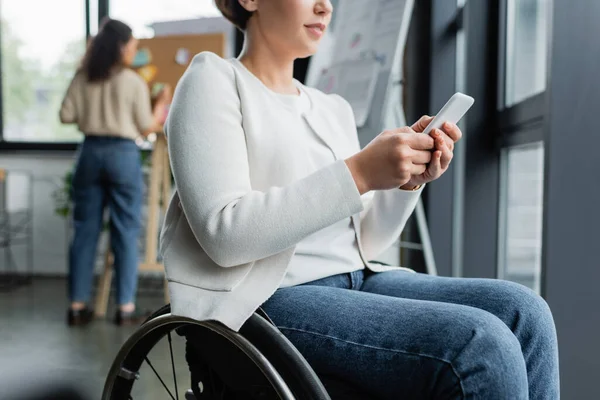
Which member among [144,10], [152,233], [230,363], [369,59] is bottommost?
[152,233]

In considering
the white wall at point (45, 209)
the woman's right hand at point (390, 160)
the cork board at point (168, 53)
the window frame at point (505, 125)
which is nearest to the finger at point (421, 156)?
the woman's right hand at point (390, 160)

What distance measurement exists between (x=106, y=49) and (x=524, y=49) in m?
1.94

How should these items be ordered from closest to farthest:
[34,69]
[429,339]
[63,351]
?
[429,339] → [63,351] → [34,69]

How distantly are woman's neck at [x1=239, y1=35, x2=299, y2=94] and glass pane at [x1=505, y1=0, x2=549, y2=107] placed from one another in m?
1.09

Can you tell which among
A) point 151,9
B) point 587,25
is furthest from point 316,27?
point 151,9

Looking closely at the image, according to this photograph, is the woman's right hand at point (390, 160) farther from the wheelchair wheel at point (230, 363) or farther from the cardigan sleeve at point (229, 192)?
the wheelchair wheel at point (230, 363)

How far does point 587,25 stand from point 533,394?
79 centimetres

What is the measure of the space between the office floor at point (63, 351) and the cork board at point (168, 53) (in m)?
1.28

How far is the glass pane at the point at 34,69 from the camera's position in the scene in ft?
16.5

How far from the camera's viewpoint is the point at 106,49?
3152 millimetres

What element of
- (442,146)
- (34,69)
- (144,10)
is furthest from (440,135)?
(34,69)

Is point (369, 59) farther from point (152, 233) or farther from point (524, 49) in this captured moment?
point (152, 233)

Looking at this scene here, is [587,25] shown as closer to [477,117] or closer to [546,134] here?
[546,134]

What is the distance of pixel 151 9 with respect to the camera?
4.95 metres
